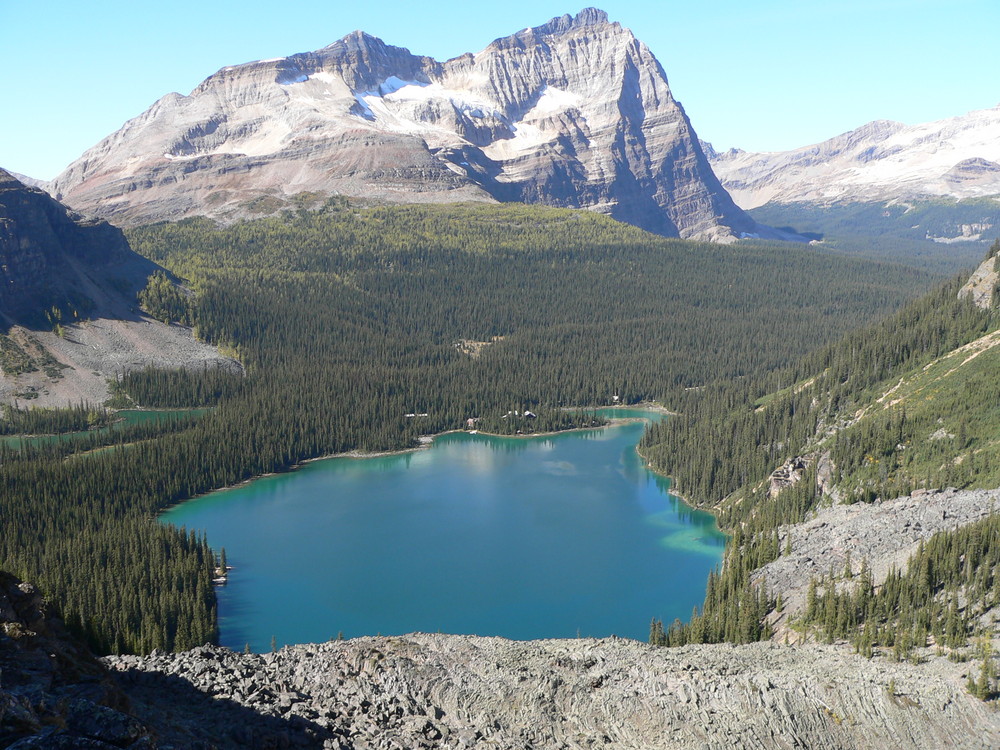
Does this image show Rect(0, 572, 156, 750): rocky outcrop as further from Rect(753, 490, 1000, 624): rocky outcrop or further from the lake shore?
the lake shore

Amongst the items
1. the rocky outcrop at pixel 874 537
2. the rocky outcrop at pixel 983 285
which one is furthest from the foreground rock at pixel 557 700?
the rocky outcrop at pixel 983 285

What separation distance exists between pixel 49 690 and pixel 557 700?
2177 centimetres

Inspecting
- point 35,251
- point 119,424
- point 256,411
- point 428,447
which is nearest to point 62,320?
point 35,251

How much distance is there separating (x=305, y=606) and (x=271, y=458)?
50.6 m

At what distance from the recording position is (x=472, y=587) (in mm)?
79062

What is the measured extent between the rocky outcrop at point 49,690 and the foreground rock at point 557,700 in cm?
331

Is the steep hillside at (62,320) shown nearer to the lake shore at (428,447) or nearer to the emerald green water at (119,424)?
the emerald green water at (119,424)

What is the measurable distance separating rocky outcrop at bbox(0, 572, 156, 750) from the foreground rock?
3.31 metres

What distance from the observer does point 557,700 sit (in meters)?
43.1

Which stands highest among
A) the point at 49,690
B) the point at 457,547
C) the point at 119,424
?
the point at 49,690

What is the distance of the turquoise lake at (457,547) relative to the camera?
238 feet

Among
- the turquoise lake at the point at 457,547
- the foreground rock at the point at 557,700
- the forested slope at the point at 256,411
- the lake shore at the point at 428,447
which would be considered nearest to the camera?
the foreground rock at the point at 557,700

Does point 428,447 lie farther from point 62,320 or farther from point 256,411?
point 62,320

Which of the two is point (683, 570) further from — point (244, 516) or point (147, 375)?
point (147, 375)
